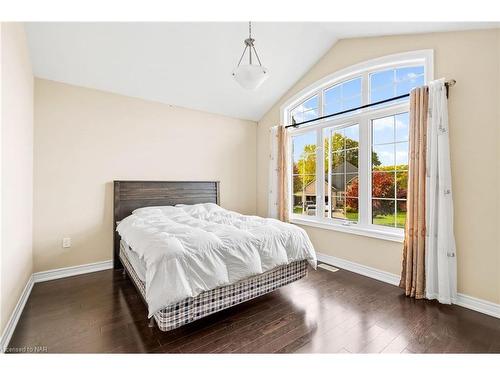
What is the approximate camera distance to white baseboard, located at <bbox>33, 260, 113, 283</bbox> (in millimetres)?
2785

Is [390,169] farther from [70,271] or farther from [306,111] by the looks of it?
[70,271]

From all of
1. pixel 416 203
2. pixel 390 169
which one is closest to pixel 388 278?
pixel 416 203

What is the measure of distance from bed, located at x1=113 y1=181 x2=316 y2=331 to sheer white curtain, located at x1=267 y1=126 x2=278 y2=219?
1316 millimetres

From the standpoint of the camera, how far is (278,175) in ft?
13.5

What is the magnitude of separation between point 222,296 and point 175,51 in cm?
279

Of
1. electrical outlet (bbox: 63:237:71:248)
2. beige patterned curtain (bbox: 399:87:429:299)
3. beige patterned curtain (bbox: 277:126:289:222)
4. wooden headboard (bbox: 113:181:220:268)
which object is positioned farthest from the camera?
beige patterned curtain (bbox: 277:126:289:222)

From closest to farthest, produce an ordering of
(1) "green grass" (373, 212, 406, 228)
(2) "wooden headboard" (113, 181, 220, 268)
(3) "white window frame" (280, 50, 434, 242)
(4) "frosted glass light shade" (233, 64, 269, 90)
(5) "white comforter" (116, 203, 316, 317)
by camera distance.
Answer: (5) "white comforter" (116, 203, 316, 317) < (4) "frosted glass light shade" (233, 64, 269, 90) < (3) "white window frame" (280, 50, 434, 242) < (1) "green grass" (373, 212, 406, 228) < (2) "wooden headboard" (113, 181, 220, 268)

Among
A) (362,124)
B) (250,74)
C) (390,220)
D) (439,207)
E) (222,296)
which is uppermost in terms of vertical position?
(250,74)

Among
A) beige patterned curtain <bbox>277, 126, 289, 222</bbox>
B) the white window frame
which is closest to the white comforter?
the white window frame

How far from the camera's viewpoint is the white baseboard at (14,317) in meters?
1.65

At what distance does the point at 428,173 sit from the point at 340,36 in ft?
7.01

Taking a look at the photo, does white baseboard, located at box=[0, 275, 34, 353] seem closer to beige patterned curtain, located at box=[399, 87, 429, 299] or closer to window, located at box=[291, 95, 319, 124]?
beige patterned curtain, located at box=[399, 87, 429, 299]

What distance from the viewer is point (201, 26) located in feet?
8.68

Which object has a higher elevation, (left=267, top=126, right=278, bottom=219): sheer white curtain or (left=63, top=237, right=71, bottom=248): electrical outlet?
(left=267, top=126, right=278, bottom=219): sheer white curtain
